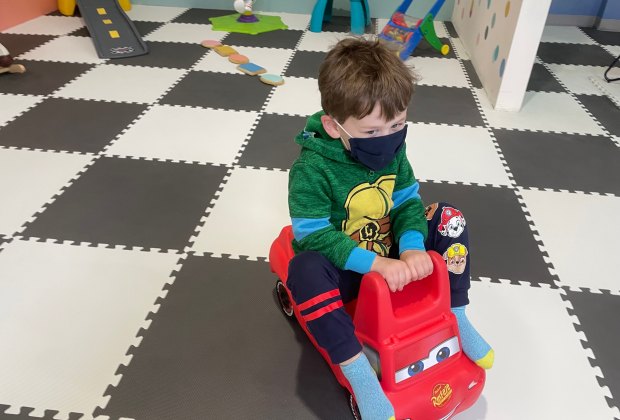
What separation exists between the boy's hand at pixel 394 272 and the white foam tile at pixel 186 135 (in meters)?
1.15

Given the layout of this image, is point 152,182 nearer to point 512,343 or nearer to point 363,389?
point 363,389

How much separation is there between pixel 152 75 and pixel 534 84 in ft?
7.26

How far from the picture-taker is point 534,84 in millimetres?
2791

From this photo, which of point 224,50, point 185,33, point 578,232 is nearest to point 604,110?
point 578,232

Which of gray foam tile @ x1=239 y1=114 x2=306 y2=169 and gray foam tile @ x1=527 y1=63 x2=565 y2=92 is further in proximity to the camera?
gray foam tile @ x1=527 y1=63 x2=565 y2=92

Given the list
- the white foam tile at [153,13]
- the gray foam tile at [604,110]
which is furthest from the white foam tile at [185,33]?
the gray foam tile at [604,110]

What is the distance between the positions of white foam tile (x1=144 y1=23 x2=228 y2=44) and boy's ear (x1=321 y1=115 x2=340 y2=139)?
8.37ft

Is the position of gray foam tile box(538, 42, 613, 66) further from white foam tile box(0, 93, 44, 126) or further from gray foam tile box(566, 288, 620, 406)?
white foam tile box(0, 93, 44, 126)

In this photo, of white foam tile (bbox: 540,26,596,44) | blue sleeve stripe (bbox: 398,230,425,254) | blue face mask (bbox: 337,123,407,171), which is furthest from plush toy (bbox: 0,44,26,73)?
white foam tile (bbox: 540,26,596,44)

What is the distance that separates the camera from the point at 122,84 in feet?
8.41

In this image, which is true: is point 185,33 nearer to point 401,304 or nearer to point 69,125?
point 69,125

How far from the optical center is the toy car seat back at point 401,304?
0.88 metres

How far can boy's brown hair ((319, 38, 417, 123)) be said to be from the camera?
35.0 inches

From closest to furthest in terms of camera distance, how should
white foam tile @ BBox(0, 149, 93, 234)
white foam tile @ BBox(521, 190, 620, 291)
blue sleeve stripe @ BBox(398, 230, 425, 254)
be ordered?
blue sleeve stripe @ BBox(398, 230, 425, 254), white foam tile @ BBox(521, 190, 620, 291), white foam tile @ BBox(0, 149, 93, 234)
